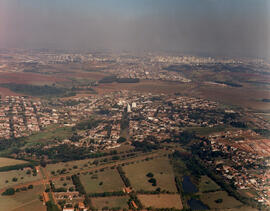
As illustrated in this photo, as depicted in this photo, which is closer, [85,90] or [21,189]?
[21,189]

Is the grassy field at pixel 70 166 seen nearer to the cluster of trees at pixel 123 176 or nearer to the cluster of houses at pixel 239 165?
the cluster of trees at pixel 123 176

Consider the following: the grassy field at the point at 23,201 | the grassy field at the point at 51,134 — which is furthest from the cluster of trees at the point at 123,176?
the grassy field at the point at 51,134

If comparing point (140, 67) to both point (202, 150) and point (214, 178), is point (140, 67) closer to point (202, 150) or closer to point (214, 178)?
point (202, 150)

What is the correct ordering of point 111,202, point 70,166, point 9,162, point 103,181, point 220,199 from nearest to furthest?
point 111,202 → point 220,199 → point 103,181 → point 70,166 → point 9,162

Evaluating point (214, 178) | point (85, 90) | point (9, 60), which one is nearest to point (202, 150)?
point (214, 178)

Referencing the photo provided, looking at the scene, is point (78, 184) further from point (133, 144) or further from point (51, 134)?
point (51, 134)

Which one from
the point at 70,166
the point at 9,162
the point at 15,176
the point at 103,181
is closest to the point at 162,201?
the point at 103,181
